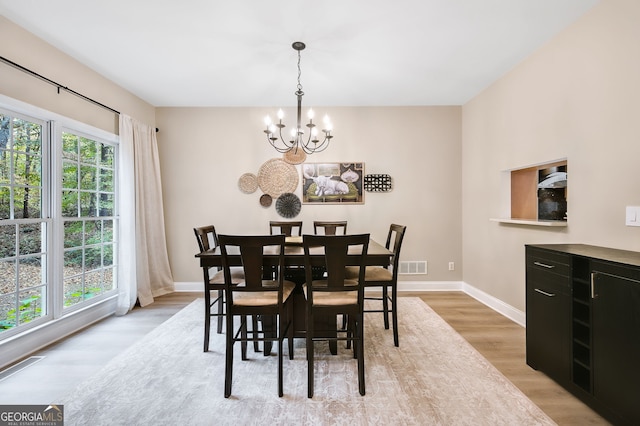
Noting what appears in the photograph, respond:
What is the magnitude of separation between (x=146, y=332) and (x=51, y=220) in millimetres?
1352

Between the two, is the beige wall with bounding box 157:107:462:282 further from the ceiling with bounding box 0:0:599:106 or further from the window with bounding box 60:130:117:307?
the window with bounding box 60:130:117:307

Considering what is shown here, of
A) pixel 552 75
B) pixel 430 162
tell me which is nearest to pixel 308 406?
pixel 552 75

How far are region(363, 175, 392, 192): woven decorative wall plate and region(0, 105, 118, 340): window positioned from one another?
3248mm

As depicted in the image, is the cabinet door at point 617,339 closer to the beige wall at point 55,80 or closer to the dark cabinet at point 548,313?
the dark cabinet at point 548,313

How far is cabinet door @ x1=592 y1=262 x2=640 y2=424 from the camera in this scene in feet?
4.96

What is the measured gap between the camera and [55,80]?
2.81 meters

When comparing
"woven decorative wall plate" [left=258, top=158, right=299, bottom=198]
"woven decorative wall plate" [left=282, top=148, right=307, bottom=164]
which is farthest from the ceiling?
"woven decorative wall plate" [left=258, top=158, right=299, bottom=198]

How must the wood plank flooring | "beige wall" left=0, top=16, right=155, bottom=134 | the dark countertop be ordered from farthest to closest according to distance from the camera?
"beige wall" left=0, top=16, right=155, bottom=134 → the wood plank flooring → the dark countertop

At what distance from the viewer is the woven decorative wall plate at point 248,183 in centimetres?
437

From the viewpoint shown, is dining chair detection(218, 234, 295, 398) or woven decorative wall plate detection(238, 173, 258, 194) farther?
woven decorative wall plate detection(238, 173, 258, 194)

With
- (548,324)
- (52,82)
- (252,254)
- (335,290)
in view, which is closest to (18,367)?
(252,254)

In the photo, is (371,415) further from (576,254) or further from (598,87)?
(598,87)

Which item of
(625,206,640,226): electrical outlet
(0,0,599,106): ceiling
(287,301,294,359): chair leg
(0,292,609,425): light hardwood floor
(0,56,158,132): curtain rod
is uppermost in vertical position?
(0,0,599,106): ceiling

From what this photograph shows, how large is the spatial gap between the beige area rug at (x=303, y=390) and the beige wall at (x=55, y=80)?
7.56 feet
